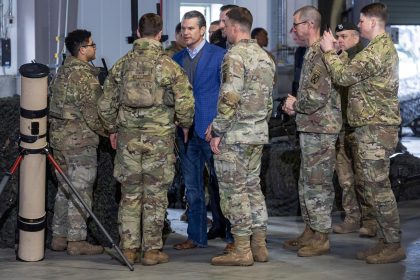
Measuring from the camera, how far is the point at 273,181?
1065 centimetres

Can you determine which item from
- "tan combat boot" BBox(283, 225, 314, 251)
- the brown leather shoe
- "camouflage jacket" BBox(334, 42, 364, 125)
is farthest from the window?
the brown leather shoe

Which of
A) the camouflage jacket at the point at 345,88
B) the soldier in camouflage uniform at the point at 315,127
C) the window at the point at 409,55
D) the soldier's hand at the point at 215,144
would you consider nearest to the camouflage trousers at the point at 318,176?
the soldier in camouflage uniform at the point at 315,127

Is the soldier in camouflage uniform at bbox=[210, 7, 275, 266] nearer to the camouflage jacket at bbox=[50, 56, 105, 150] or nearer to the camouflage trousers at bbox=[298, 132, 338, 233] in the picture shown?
the camouflage trousers at bbox=[298, 132, 338, 233]

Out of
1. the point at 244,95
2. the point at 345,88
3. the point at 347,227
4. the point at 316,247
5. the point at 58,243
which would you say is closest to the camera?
the point at 244,95

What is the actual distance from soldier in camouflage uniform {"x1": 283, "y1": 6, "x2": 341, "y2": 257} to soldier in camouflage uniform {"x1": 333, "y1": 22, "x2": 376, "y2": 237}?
2.91 ft

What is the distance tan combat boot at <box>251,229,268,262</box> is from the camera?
7891 millimetres

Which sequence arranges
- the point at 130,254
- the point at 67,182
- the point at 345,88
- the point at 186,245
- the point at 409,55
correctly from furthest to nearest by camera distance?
the point at 409,55, the point at 345,88, the point at 186,245, the point at 130,254, the point at 67,182

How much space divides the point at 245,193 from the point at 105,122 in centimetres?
117


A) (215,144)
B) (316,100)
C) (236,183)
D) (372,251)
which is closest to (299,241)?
(372,251)

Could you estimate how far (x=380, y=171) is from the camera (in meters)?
7.79

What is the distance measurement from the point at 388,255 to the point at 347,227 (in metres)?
1.48

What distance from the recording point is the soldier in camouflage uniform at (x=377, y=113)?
777cm

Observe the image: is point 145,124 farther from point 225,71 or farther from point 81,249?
point 81,249

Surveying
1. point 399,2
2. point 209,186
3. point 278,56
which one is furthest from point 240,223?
point 399,2
